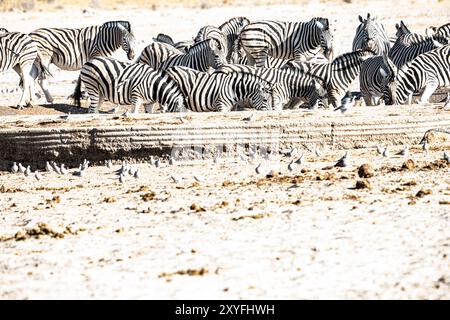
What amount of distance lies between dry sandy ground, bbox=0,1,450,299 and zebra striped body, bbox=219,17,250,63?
371 inches

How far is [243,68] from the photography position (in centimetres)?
1441

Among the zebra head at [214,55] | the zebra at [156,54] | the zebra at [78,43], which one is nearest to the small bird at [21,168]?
the zebra head at [214,55]

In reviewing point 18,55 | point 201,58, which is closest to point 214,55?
point 201,58

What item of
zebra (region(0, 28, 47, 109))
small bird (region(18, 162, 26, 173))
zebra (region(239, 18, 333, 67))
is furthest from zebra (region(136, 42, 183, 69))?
small bird (region(18, 162, 26, 173))

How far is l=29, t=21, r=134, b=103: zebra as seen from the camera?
17859mm

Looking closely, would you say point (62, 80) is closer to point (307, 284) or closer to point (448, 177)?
point (448, 177)

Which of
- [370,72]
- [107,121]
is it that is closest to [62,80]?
[370,72]

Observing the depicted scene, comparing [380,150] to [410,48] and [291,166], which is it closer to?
[291,166]

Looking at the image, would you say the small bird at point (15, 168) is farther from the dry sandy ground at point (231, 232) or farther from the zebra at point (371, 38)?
the zebra at point (371, 38)

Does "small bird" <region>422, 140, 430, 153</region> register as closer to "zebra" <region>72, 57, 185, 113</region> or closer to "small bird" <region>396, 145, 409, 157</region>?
"small bird" <region>396, 145, 409, 157</region>

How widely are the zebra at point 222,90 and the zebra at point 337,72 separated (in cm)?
119

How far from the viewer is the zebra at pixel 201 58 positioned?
15719 millimetres

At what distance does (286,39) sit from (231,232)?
1213 centimetres

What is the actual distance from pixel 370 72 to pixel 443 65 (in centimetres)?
88
